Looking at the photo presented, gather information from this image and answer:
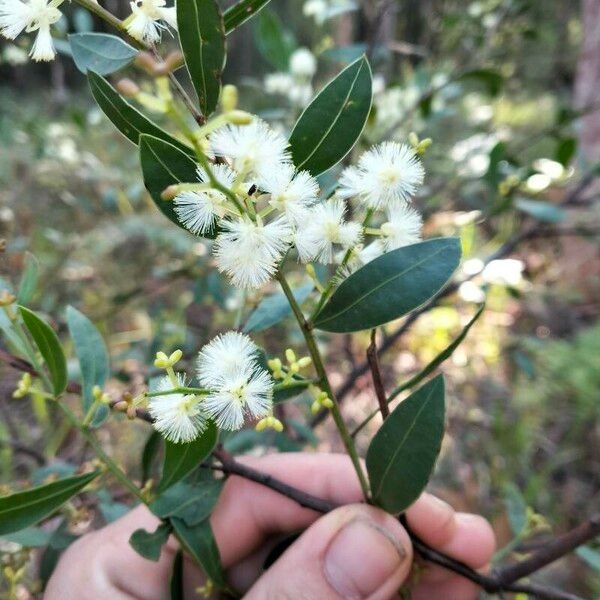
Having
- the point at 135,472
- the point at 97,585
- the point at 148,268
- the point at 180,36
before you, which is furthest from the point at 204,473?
the point at 148,268

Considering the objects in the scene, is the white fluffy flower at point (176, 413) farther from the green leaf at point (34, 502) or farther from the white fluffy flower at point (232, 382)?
the green leaf at point (34, 502)

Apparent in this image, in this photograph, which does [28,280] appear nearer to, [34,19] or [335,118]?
[34,19]

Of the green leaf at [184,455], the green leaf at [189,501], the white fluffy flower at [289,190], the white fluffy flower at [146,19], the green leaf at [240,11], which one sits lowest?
the green leaf at [189,501]

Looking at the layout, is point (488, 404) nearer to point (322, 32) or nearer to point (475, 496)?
point (475, 496)

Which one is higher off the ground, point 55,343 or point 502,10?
point 502,10

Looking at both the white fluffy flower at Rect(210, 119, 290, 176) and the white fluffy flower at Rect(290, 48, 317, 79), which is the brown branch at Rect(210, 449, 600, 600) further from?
the white fluffy flower at Rect(290, 48, 317, 79)

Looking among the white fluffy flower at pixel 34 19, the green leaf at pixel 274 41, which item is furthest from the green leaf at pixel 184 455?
the green leaf at pixel 274 41
